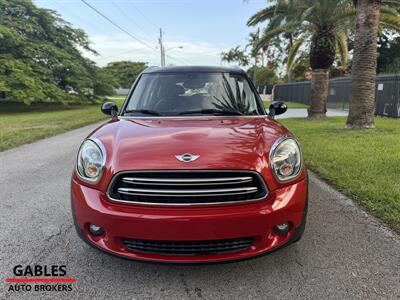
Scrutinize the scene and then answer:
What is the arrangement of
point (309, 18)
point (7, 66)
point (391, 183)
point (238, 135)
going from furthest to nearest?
point (7, 66) < point (309, 18) < point (391, 183) < point (238, 135)

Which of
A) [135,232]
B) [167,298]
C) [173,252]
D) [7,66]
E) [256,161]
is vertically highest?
[7,66]

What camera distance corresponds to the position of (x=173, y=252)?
→ 2355mm

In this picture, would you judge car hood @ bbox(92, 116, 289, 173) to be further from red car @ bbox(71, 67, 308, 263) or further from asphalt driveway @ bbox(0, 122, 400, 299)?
asphalt driveway @ bbox(0, 122, 400, 299)

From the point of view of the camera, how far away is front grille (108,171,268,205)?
2.33 meters

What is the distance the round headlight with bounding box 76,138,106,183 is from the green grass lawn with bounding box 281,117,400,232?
9.58 feet

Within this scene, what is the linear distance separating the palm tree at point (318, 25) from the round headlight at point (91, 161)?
11.3m

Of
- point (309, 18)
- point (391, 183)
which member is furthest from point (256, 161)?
point (309, 18)

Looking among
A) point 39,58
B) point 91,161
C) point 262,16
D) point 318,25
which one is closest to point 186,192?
point 91,161

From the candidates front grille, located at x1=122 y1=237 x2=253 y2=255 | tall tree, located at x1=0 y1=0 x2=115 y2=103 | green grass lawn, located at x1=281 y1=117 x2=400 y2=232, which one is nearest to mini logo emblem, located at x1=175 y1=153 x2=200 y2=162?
front grille, located at x1=122 y1=237 x2=253 y2=255

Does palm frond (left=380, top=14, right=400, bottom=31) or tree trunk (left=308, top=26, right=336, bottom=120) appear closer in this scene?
palm frond (left=380, top=14, right=400, bottom=31)

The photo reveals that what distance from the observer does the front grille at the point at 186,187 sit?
91.7 inches

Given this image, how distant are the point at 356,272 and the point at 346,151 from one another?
15.3 feet

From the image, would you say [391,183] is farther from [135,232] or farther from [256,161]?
[135,232]

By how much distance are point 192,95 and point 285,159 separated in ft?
5.25
